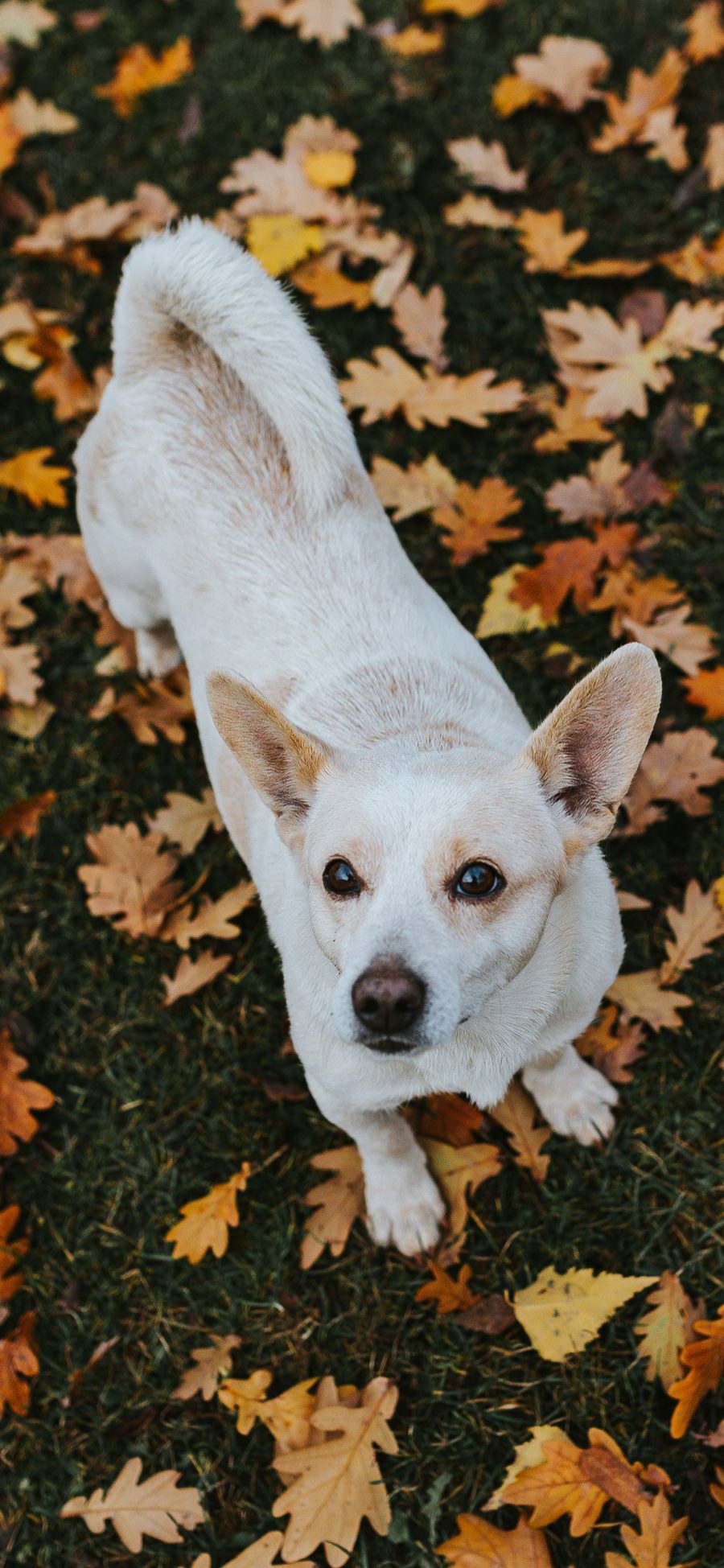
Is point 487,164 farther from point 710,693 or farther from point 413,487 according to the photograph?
point 710,693

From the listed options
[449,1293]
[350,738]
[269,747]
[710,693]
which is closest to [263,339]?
[350,738]

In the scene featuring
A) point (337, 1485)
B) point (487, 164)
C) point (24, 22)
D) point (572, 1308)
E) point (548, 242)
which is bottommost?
point (337, 1485)

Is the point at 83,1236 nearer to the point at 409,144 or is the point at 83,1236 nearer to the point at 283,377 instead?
the point at 283,377

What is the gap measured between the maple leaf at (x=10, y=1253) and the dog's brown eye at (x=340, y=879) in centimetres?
176

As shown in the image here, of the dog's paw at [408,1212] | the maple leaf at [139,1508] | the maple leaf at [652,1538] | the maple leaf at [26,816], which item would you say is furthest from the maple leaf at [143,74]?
the maple leaf at [652,1538]

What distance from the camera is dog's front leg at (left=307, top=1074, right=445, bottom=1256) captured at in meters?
3.03

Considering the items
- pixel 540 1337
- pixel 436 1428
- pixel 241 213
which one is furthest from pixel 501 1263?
pixel 241 213

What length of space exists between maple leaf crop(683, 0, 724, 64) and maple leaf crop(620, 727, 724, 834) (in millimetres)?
3022

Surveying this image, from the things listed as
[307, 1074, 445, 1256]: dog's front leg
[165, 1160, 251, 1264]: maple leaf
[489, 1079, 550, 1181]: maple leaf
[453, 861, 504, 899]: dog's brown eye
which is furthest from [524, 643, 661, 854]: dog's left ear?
[165, 1160, 251, 1264]: maple leaf

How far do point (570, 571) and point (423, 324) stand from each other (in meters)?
1.29

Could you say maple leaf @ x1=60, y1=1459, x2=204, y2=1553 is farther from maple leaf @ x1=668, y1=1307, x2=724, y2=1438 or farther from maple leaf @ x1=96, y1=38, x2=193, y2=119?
maple leaf @ x1=96, y1=38, x2=193, y2=119

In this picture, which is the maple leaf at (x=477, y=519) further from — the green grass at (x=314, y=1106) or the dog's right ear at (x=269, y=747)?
the dog's right ear at (x=269, y=747)

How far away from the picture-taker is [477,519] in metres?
4.21

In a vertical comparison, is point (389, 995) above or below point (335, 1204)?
above
